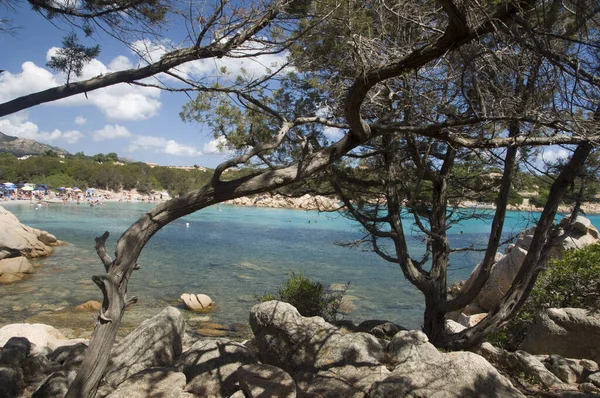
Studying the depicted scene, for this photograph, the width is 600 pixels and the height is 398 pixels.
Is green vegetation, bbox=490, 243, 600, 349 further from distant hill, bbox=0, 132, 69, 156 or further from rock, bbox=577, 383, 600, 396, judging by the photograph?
distant hill, bbox=0, 132, 69, 156

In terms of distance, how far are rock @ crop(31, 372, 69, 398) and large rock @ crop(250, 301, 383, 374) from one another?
1939 mm

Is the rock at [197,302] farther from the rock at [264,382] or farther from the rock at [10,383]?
the rock at [264,382]

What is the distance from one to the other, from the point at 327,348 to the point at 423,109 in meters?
2.74

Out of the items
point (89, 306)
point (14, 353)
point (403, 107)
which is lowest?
point (89, 306)

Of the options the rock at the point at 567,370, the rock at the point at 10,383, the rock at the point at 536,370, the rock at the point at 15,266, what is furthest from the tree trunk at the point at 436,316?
the rock at the point at 15,266

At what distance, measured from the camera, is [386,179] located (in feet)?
21.1

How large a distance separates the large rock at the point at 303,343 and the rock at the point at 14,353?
8.43 ft

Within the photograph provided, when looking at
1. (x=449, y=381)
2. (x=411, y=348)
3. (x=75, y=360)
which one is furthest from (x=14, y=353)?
(x=449, y=381)

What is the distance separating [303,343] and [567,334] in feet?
11.2

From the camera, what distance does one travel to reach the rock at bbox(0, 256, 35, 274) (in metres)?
14.0

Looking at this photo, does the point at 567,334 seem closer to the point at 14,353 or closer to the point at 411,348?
the point at 411,348

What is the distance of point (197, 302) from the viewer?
456 inches

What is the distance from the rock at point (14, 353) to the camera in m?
4.70

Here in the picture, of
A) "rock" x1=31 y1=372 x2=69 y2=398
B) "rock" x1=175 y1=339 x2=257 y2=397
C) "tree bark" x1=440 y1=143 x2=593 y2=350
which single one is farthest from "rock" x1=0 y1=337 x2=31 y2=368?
"tree bark" x1=440 y1=143 x2=593 y2=350
